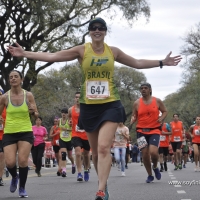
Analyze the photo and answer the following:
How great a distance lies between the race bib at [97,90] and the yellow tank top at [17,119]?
7.57ft

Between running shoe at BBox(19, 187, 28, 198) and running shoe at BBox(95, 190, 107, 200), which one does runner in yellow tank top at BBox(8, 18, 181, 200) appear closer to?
running shoe at BBox(95, 190, 107, 200)

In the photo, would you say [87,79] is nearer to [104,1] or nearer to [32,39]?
[32,39]

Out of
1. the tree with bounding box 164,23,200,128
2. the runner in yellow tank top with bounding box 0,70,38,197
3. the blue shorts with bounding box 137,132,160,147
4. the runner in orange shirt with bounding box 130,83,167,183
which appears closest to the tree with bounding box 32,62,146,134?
the tree with bounding box 164,23,200,128

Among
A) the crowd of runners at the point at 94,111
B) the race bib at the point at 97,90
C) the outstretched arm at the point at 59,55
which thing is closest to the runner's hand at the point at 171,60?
the crowd of runners at the point at 94,111

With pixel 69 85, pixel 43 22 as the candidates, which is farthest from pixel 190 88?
pixel 43 22

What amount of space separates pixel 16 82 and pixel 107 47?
97.1 inches

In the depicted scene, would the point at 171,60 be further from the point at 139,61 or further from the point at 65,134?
the point at 65,134

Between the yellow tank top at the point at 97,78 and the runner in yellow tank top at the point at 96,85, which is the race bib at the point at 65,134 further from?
the yellow tank top at the point at 97,78

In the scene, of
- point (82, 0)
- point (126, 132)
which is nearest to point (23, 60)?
point (82, 0)

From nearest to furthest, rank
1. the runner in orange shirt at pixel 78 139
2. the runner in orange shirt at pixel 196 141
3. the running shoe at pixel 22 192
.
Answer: the running shoe at pixel 22 192, the runner in orange shirt at pixel 78 139, the runner in orange shirt at pixel 196 141

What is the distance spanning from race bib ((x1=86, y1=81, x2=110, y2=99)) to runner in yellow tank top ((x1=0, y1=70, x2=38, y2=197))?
2234mm

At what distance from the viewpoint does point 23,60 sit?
31484 mm

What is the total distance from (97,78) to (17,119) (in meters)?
2.46

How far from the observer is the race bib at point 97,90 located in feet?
27.3
